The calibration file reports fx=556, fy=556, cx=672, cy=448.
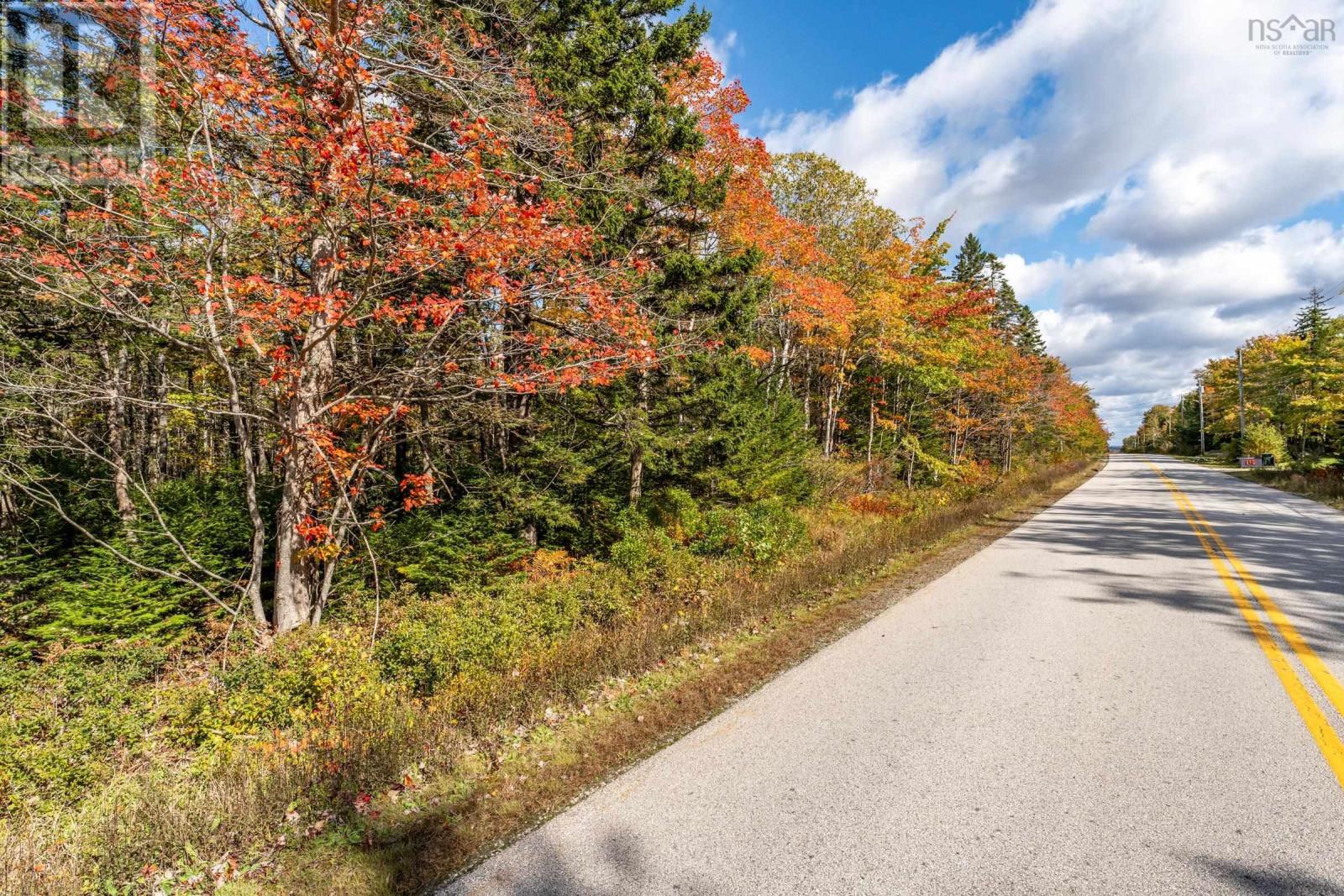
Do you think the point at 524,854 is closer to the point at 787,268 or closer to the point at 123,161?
the point at 123,161

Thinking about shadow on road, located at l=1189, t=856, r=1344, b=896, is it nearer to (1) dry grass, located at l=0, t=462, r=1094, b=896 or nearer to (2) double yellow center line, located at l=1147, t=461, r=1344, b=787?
(2) double yellow center line, located at l=1147, t=461, r=1344, b=787

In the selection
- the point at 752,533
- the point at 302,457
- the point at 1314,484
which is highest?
Answer: the point at 302,457

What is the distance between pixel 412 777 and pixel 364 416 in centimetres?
482

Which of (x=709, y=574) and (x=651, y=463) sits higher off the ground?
(x=651, y=463)

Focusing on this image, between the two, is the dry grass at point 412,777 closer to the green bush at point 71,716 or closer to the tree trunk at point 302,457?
the green bush at point 71,716

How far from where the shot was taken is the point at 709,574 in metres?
9.77

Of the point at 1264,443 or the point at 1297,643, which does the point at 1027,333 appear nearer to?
the point at 1264,443

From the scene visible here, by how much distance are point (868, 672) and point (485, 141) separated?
284 inches

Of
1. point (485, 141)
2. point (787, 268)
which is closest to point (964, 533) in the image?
point (787, 268)

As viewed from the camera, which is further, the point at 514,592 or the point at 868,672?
the point at 514,592

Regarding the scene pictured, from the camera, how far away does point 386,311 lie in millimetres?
6891

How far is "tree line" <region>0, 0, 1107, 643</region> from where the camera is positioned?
600 centimetres

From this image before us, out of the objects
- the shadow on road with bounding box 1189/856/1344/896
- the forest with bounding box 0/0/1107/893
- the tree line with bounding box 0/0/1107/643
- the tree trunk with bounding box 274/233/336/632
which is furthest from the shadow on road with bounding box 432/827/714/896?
the tree trunk with bounding box 274/233/336/632

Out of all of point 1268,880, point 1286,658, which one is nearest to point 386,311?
point 1268,880
